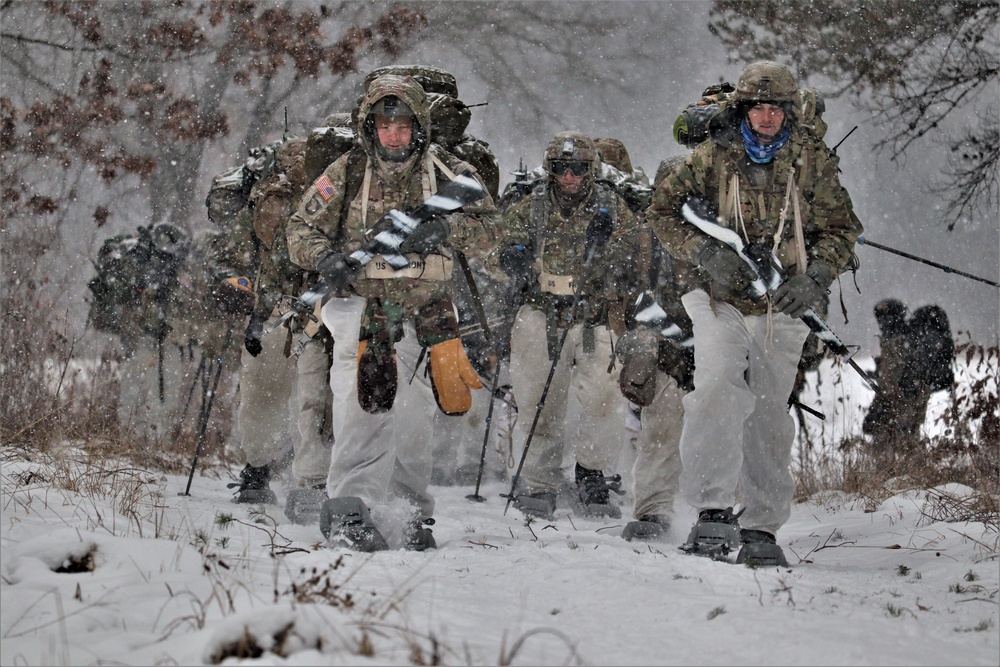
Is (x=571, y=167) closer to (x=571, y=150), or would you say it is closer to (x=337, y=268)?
(x=571, y=150)

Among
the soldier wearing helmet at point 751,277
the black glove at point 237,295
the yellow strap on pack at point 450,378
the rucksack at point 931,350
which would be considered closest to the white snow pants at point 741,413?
the soldier wearing helmet at point 751,277

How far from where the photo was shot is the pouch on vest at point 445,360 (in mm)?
5574

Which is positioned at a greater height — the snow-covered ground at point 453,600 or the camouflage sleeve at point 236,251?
the camouflage sleeve at point 236,251

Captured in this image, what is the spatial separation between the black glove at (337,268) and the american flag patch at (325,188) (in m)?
0.38

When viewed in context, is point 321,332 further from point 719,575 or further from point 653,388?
point 719,575

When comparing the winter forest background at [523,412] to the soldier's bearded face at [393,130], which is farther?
the soldier's bearded face at [393,130]

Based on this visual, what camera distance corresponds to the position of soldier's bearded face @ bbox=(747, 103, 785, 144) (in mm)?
5395

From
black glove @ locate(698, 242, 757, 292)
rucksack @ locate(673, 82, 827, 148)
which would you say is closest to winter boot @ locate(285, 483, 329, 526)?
black glove @ locate(698, 242, 757, 292)

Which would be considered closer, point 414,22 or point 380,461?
point 380,461

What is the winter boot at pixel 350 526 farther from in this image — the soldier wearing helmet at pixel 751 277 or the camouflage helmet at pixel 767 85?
the camouflage helmet at pixel 767 85

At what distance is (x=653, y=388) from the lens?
21.9ft

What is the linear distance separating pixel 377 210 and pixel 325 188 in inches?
11.3

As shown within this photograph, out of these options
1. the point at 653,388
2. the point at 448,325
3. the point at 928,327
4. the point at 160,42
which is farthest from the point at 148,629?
the point at 160,42

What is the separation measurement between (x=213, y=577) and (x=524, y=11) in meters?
12.3
